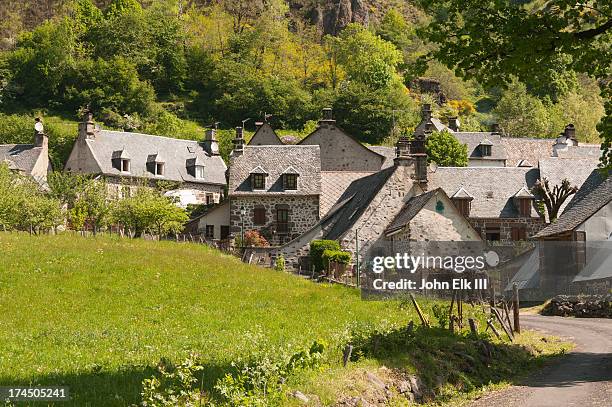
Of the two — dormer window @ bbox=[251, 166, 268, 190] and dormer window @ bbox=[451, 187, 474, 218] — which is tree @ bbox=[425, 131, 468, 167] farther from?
dormer window @ bbox=[251, 166, 268, 190]

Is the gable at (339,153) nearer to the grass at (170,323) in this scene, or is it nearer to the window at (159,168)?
the window at (159,168)

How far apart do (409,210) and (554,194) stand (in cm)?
1441

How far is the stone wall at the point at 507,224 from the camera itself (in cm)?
5484

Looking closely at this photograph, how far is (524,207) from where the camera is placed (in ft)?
182

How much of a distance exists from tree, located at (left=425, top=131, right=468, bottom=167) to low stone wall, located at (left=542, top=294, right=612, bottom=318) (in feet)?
119

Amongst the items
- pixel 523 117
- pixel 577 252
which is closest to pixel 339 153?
pixel 577 252

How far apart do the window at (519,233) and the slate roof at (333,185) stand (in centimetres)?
1026

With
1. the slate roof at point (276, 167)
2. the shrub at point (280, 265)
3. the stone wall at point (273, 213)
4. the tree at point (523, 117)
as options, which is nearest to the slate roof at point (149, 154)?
the slate roof at point (276, 167)

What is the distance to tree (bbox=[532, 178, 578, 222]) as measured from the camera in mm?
52188

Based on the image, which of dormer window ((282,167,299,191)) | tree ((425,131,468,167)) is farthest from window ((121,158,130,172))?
tree ((425,131,468,167))

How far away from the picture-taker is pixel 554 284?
34.5 meters

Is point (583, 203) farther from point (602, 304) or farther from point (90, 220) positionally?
point (90, 220)

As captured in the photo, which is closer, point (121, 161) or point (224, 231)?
point (224, 231)

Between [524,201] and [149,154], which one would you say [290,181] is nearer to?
[524,201]
